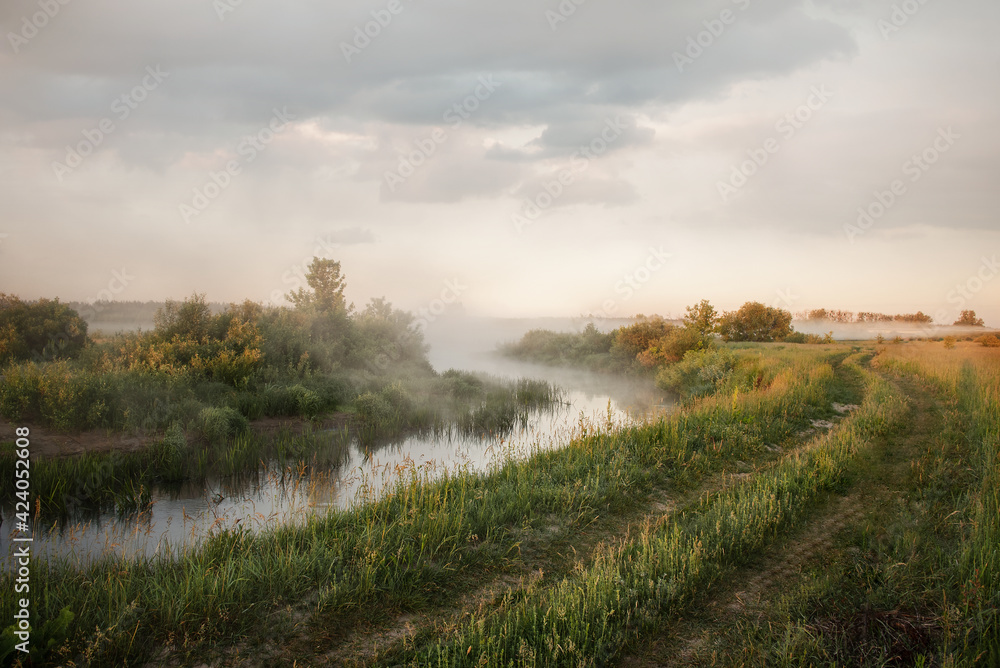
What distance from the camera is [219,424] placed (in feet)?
39.1

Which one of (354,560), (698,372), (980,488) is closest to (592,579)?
(354,560)

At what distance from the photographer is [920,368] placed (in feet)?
60.8

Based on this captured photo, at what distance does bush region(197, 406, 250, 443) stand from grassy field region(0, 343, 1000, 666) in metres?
6.98

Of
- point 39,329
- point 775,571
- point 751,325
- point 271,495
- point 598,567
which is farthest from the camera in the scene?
point 751,325

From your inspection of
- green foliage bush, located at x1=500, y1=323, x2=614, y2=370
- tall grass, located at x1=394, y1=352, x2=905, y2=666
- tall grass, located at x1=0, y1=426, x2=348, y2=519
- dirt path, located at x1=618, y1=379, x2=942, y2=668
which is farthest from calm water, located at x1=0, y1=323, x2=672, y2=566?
green foliage bush, located at x1=500, y1=323, x2=614, y2=370

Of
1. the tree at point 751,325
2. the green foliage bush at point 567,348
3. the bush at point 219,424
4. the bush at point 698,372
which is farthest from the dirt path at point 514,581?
the tree at point 751,325

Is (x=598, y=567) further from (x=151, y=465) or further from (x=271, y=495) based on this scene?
(x=151, y=465)

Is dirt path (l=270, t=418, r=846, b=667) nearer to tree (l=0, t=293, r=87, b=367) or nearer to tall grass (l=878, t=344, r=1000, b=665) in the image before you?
tall grass (l=878, t=344, r=1000, b=665)

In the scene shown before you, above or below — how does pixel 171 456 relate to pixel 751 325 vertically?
below

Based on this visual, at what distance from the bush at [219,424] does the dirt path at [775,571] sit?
10953 millimetres

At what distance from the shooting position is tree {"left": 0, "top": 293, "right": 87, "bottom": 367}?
15453mm

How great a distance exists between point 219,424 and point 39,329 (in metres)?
9.76

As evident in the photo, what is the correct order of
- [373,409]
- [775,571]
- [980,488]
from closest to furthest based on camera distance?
[775,571] < [980,488] < [373,409]

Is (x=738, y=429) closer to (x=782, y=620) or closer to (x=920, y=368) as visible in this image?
(x=782, y=620)
